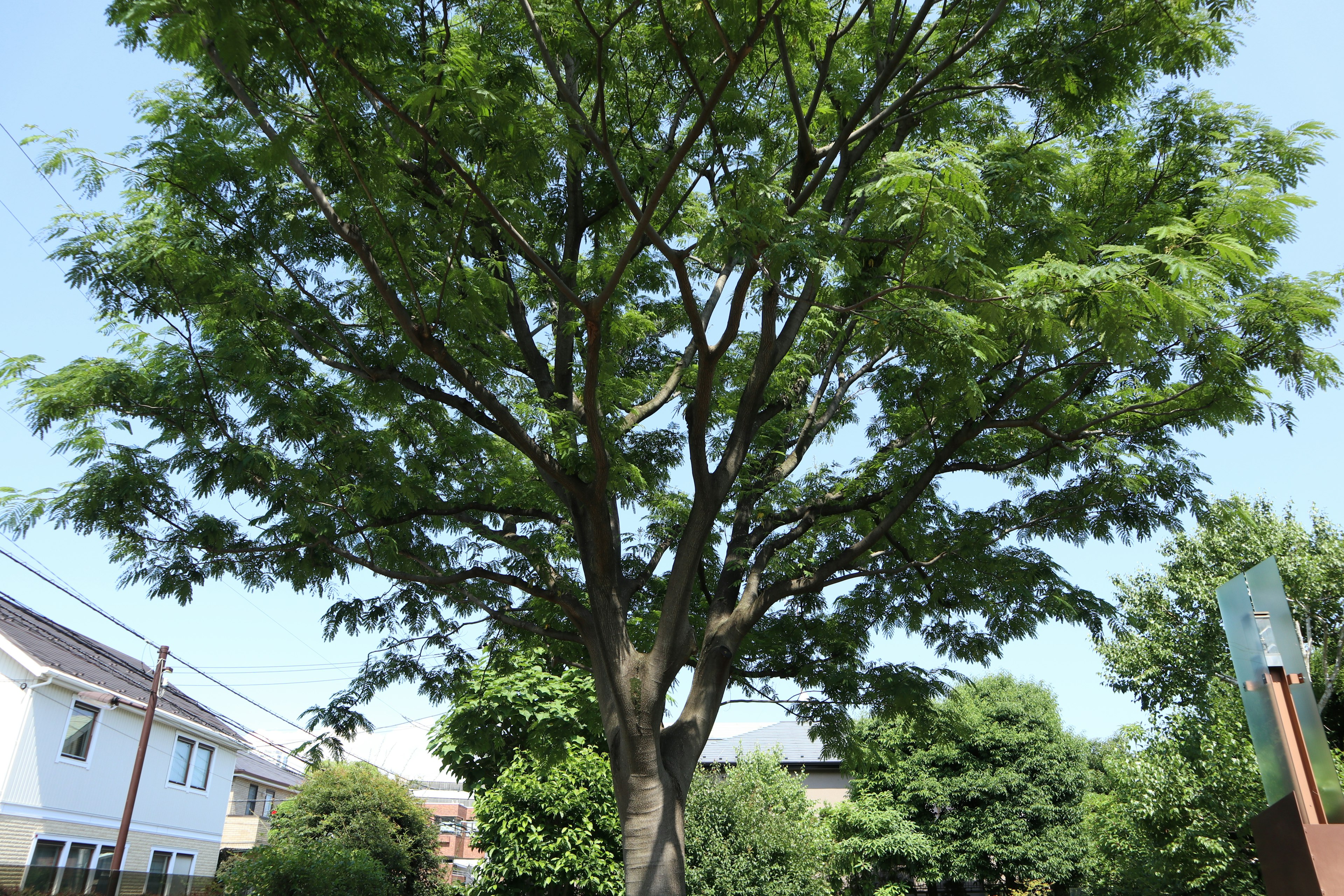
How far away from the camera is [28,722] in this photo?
62.0 feet

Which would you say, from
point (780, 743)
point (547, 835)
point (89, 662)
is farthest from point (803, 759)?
point (89, 662)

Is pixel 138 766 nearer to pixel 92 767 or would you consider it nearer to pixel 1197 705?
pixel 92 767

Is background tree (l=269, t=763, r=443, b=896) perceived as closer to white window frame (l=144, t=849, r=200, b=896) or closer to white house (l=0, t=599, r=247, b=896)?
white window frame (l=144, t=849, r=200, b=896)

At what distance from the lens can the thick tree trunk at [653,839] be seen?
6.72m

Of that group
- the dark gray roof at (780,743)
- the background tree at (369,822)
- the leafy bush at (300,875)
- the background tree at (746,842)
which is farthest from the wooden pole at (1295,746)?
the dark gray roof at (780,743)

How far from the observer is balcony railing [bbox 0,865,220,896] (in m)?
16.8

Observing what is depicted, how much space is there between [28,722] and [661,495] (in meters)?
17.9

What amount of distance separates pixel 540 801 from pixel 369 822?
1352cm

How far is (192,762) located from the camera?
25.5 meters

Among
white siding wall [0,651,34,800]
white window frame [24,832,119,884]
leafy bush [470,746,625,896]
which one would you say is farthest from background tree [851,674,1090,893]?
white siding wall [0,651,34,800]

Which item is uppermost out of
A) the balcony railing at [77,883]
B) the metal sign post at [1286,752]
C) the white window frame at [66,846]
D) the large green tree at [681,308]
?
the large green tree at [681,308]

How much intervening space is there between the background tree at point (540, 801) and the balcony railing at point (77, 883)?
26.3 feet

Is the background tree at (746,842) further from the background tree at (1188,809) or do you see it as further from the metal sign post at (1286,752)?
the metal sign post at (1286,752)

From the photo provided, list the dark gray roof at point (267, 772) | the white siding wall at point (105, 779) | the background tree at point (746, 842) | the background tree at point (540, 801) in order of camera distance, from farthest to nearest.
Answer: the dark gray roof at point (267, 772) < the white siding wall at point (105, 779) < the background tree at point (746, 842) < the background tree at point (540, 801)
